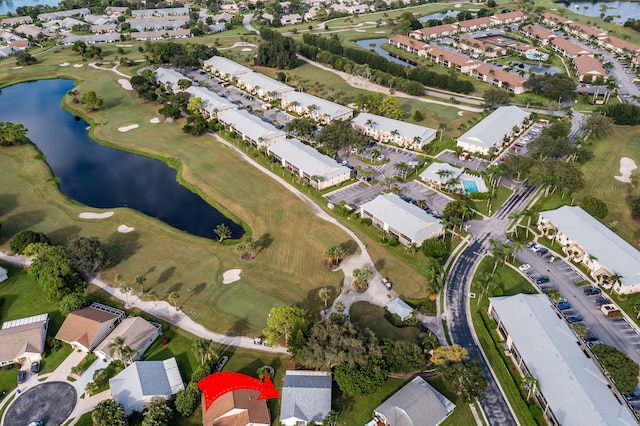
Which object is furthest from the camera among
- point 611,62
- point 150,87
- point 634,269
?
point 611,62

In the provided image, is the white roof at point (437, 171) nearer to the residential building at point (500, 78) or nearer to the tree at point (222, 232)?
the tree at point (222, 232)

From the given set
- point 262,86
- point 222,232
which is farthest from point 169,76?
point 222,232

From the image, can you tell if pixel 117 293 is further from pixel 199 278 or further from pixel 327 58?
pixel 327 58

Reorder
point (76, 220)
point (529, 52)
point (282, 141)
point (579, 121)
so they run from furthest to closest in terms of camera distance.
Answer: point (529, 52) < point (579, 121) < point (282, 141) < point (76, 220)

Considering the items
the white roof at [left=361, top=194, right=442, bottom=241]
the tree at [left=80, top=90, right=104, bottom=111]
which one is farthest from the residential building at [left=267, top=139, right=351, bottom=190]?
the tree at [left=80, top=90, right=104, bottom=111]

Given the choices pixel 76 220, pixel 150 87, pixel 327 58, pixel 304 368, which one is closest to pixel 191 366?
pixel 304 368

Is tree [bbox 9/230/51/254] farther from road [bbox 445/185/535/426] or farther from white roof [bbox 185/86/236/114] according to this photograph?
road [bbox 445/185/535/426]

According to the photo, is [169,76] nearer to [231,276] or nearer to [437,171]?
[437,171]
